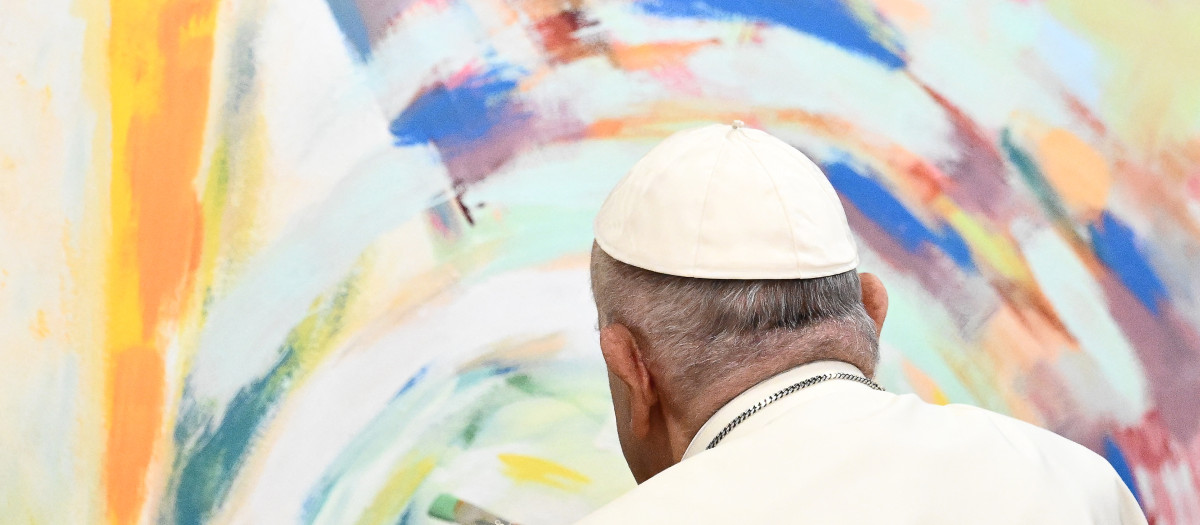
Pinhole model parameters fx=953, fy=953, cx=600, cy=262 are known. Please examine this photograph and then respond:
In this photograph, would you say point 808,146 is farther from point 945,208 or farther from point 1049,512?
point 1049,512

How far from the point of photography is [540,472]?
1.42m

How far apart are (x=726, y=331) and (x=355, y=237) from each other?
60cm

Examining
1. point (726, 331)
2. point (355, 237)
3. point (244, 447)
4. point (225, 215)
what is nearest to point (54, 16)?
point (225, 215)

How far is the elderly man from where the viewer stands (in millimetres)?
845

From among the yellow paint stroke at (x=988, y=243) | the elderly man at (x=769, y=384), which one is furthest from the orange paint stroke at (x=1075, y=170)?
the elderly man at (x=769, y=384)

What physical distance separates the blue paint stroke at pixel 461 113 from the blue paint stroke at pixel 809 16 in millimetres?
303

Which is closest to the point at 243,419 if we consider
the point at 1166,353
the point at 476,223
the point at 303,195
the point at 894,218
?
the point at 303,195

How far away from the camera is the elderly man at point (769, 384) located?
0.84m

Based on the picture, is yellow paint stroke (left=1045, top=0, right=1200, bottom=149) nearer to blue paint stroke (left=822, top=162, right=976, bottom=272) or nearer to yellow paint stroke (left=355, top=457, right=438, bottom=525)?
blue paint stroke (left=822, top=162, right=976, bottom=272)

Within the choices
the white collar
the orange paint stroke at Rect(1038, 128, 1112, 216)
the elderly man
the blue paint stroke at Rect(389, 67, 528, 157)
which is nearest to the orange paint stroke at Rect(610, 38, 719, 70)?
the blue paint stroke at Rect(389, 67, 528, 157)

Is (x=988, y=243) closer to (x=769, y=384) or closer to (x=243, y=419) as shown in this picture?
(x=769, y=384)

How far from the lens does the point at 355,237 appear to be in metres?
1.33

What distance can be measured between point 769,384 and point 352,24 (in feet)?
2.54

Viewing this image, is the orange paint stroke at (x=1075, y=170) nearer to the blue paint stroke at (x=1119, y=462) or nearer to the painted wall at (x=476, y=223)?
the painted wall at (x=476, y=223)
